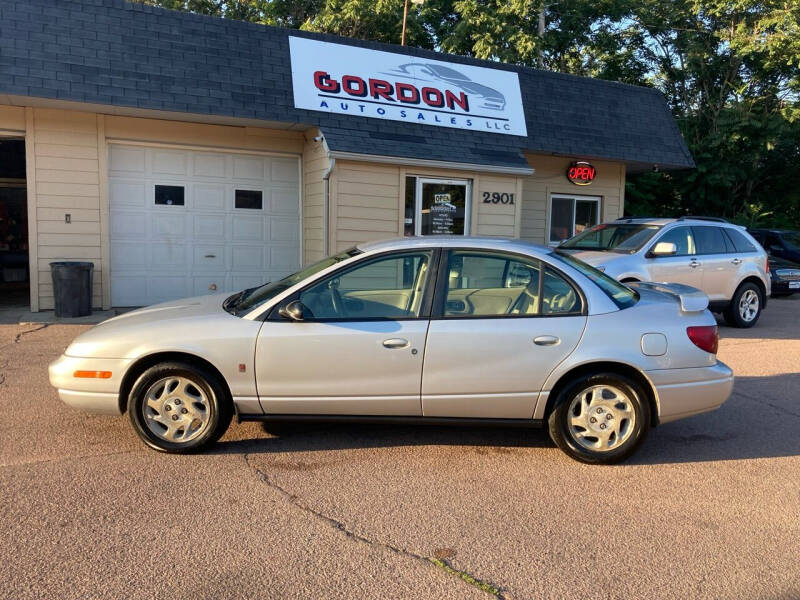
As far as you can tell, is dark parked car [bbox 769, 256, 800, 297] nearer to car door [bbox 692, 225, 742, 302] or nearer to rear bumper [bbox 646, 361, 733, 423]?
car door [bbox 692, 225, 742, 302]

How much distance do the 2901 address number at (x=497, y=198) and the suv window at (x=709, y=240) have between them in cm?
338

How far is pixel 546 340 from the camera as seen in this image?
4.57 m

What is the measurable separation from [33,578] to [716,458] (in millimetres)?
4540

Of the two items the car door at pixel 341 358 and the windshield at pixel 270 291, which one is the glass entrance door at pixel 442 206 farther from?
the car door at pixel 341 358

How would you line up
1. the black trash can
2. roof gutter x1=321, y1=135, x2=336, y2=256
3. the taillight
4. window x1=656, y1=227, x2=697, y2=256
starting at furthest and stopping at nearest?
roof gutter x1=321, y1=135, x2=336, y2=256, window x1=656, y1=227, x2=697, y2=256, the black trash can, the taillight

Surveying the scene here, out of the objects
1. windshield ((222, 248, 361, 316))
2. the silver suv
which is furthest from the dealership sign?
windshield ((222, 248, 361, 316))

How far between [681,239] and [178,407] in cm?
850

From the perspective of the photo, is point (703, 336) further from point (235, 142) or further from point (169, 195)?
point (169, 195)

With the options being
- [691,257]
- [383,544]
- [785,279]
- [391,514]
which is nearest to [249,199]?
[691,257]

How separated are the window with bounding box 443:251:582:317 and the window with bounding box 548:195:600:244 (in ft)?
33.7

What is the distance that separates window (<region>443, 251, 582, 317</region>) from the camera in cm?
469

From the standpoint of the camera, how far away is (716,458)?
194 inches

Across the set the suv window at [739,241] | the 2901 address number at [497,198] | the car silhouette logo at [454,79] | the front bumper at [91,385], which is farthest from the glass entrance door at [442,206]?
the front bumper at [91,385]

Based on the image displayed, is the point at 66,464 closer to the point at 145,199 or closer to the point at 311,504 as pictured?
the point at 311,504
